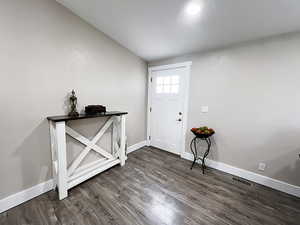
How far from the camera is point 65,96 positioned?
6.06 ft

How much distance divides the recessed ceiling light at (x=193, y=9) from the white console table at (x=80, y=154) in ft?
6.01

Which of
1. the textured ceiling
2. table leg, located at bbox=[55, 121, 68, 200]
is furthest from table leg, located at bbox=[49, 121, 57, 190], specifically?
the textured ceiling

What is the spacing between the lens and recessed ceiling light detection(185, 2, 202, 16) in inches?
58.6

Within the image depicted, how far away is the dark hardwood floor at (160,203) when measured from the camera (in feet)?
4.43

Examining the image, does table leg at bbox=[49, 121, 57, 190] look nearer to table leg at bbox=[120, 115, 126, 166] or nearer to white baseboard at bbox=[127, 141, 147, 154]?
table leg at bbox=[120, 115, 126, 166]

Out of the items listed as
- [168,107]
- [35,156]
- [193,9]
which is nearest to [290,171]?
[168,107]

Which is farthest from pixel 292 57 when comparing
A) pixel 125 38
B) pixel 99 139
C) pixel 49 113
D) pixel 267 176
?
pixel 49 113

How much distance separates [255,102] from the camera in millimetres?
1980

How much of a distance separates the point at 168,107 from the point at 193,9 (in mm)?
1876

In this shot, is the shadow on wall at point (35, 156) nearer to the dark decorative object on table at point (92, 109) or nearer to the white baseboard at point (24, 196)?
the white baseboard at point (24, 196)

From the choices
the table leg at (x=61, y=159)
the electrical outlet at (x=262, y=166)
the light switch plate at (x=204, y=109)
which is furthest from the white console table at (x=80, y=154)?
the electrical outlet at (x=262, y=166)

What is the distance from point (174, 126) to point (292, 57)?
7.16 feet

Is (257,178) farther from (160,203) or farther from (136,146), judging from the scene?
(136,146)

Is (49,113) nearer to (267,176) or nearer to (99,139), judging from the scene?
(99,139)
